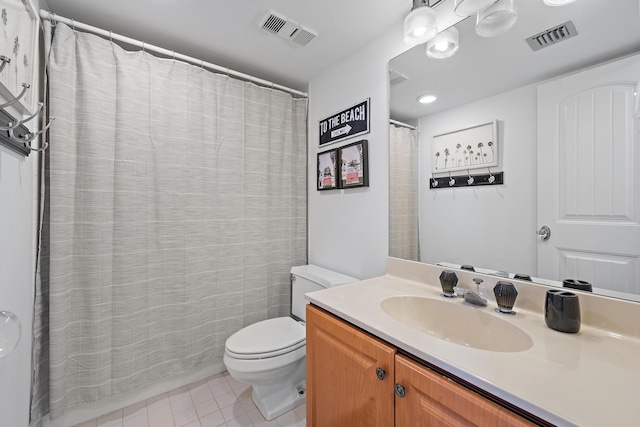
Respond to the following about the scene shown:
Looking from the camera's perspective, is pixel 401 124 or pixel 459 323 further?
pixel 401 124

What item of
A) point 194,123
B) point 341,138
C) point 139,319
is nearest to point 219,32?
point 194,123

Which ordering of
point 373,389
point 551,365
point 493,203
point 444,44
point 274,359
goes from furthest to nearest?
1. point 274,359
2. point 444,44
3. point 493,203
4. point 373,389
5. point 551,365

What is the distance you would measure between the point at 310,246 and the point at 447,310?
4.20 feet

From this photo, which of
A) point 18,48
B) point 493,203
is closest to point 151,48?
point 18,48

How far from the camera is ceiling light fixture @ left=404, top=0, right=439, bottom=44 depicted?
45.1 inches

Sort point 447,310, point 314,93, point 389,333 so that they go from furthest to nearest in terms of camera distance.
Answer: point 314,93 → point 447,310 → point 389,333

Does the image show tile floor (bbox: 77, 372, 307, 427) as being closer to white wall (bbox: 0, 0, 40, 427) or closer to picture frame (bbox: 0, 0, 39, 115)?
white wall (bbox: 0, 0, 40, 427)

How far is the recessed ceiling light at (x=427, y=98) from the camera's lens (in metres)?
1.30

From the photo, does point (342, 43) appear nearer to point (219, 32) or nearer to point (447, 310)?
point (219, 32)

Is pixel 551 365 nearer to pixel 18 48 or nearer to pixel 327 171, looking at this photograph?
pixel 327 171

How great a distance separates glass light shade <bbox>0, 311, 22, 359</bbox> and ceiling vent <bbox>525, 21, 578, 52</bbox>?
5.99 feet

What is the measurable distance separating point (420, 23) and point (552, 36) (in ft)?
1.64

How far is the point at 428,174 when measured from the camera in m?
1.33

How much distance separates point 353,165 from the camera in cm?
169
